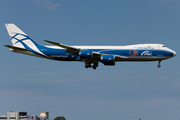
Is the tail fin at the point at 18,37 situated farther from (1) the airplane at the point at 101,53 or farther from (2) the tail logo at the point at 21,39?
(1) the airplane at the point at 101,53

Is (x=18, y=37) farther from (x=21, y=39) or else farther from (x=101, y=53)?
(x=101, y=53)

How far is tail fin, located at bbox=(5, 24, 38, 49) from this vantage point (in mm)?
61594

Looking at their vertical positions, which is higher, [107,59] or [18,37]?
[18,37]

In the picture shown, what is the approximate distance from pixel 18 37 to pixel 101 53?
69.1 feet

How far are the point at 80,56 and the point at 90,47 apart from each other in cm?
465

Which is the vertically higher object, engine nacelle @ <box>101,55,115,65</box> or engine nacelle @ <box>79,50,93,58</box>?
engine nacelle @ <box>79,50,93,58</box>

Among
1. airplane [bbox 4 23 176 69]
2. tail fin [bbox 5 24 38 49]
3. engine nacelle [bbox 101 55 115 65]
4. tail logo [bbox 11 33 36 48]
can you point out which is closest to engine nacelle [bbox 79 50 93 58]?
airplane [bbox 4 23 176 69]

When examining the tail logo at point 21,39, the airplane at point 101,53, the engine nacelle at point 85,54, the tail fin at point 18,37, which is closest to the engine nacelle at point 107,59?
the airplane at point 101,53

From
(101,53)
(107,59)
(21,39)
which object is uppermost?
(21,39)

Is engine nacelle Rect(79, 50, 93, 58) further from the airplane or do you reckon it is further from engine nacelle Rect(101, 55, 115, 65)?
engine nacelle Rect(101, 55, 115, 65)

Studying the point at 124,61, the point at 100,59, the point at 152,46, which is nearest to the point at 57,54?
the point at 100,59

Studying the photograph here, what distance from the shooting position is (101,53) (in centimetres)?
5591

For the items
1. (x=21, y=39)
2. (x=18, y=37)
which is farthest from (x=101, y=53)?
(x=18, y=37)

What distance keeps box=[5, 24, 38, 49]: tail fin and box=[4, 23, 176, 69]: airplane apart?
194 cm
